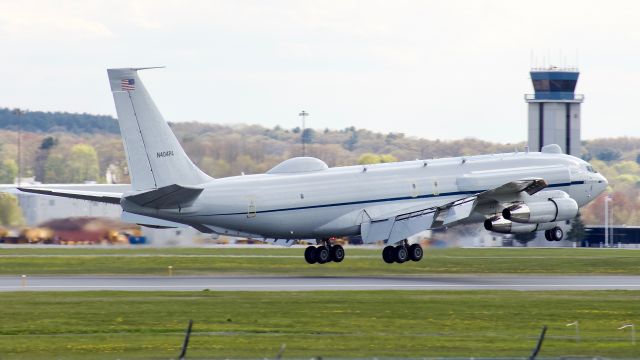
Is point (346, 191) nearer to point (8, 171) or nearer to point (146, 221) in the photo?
point (146, 221)

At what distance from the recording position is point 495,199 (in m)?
69.3

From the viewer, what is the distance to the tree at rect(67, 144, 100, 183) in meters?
167

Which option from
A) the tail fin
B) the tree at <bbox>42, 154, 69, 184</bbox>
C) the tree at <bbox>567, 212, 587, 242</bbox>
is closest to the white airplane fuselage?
the tail fin

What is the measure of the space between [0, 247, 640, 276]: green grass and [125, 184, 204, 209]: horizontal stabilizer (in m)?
9.14

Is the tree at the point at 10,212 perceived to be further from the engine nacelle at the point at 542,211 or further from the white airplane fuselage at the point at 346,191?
the engine nacelle at the point at 542,211

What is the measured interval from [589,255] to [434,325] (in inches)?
2000

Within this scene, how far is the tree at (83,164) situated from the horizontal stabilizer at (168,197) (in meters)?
107

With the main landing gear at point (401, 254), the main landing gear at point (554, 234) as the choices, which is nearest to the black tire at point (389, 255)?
the main landing gear at point (401, 254)

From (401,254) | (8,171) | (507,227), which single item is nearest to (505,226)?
(507,227)

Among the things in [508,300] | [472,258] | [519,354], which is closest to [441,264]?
[472,258]

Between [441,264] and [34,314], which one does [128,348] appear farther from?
[441,264]

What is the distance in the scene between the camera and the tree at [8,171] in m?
184

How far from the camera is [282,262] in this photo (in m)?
77.6

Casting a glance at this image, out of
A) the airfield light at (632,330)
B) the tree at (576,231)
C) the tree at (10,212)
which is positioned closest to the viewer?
the airfield light at (632,330)
